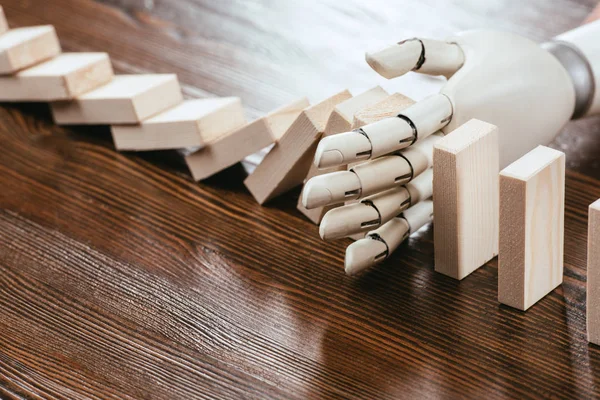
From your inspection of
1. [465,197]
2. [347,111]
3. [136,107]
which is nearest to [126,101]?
[136,107]

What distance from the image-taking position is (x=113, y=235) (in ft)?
2.57

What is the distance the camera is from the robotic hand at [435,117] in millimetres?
646

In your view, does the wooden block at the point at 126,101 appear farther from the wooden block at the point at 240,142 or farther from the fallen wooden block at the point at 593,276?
the fallen wooden block at the point at 593,276

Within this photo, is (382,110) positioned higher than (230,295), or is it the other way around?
(382,110)

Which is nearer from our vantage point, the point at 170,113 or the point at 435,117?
the point at 435,117

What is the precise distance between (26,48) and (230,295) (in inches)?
17.6

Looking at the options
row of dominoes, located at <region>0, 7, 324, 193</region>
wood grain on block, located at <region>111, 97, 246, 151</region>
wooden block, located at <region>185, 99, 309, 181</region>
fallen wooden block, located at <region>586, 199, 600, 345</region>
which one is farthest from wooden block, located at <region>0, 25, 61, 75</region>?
fallen wooden block, located at <region>586, 199, 600, 345</region>

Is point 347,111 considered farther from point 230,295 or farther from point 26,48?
point 26,48

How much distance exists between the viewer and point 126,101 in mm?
863

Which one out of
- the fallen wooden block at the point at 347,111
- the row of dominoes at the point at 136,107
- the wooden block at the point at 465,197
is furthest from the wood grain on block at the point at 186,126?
the wooden block at the point at 465,197

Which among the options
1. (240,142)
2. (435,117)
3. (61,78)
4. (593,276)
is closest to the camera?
(593,276)

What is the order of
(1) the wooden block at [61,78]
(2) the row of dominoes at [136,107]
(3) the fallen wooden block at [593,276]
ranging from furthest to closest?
(1) the wooden block at [61,78] → (2) the row of dominoes at [136,107] → (3) the fallen wooden block at [593,276]

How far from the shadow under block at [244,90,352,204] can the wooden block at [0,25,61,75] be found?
1.09ft

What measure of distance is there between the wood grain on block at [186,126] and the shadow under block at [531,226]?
337 millimetres
